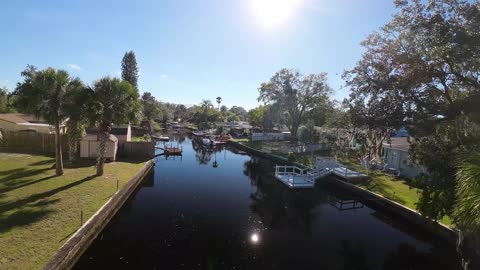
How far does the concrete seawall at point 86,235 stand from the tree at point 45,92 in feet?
21.7

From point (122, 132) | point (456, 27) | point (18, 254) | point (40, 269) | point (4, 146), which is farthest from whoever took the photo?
point (122, 132)

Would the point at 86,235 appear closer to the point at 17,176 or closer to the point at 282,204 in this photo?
the point at 17,176

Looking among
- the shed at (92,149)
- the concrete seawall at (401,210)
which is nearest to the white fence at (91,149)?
the shed at (92,149)

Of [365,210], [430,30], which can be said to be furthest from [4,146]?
[430,30]

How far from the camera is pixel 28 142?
2794 centimetres

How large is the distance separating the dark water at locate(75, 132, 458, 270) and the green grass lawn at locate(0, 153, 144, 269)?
147 cm

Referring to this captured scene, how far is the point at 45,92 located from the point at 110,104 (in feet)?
12.2

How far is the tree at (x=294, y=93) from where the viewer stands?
5747 cm

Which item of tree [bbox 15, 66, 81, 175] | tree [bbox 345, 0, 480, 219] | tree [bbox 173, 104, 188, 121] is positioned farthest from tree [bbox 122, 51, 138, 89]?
tree [bbox 345, 0, 480, 219]

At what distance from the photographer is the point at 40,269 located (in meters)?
8.80

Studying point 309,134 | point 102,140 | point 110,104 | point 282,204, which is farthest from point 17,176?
point 309,134

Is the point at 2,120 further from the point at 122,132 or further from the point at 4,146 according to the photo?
the point at 122,132

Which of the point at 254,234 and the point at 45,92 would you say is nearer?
the point at 254,234

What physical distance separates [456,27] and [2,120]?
129 feet
